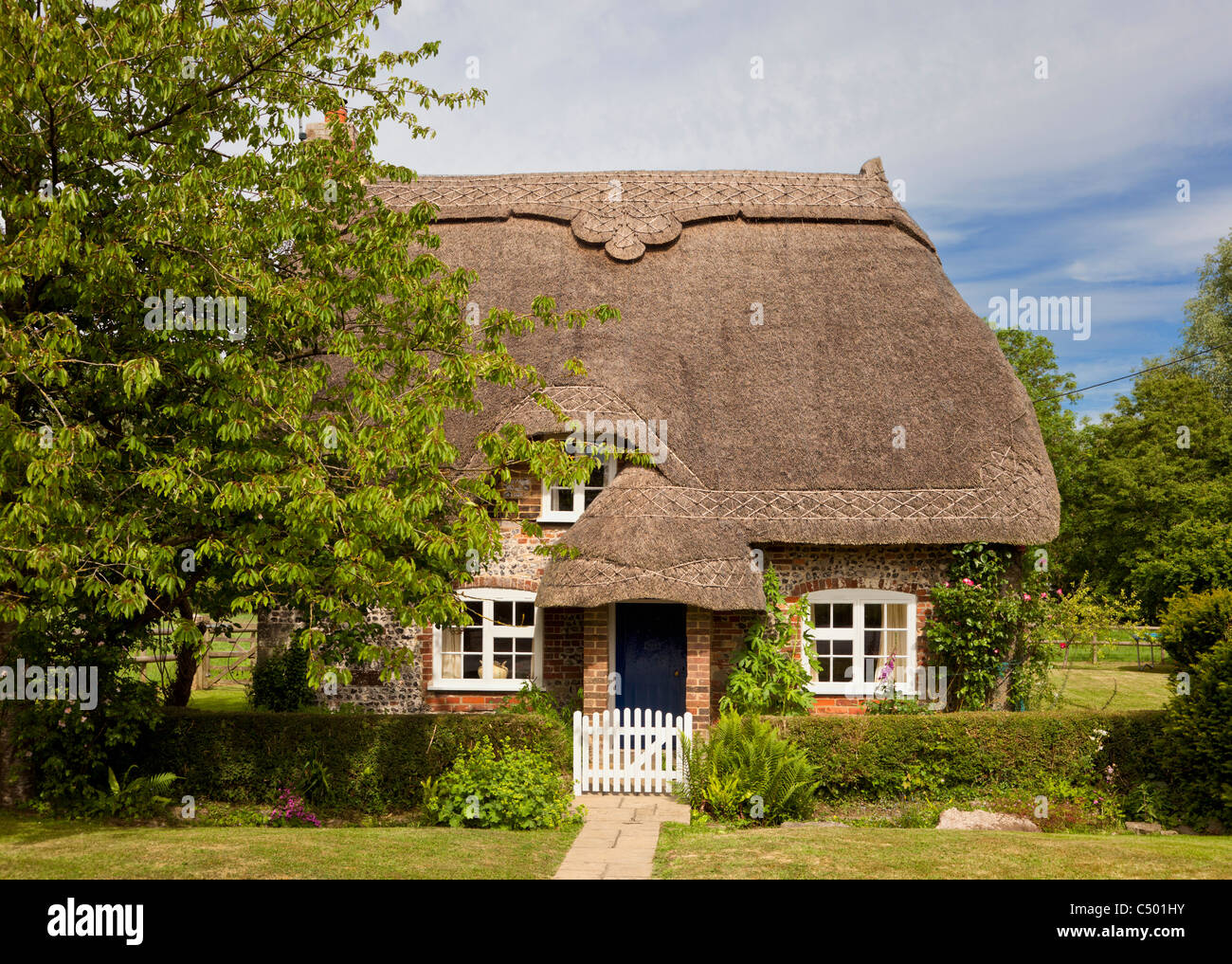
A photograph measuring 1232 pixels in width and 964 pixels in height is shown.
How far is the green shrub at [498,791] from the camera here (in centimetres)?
1057

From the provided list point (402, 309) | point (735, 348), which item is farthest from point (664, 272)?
point (402, 309)

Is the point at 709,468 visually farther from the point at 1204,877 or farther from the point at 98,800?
the point at 98,800

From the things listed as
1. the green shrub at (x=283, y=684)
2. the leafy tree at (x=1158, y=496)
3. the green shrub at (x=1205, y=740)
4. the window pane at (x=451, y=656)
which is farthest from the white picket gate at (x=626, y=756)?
the leafy tree at (x=1158, y=496)

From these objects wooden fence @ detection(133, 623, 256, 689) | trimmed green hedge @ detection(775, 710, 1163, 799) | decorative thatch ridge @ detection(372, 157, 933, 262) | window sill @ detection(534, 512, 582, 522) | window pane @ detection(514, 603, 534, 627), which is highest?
decorative thatch ridge @ detection(372, 157, 933, 262)

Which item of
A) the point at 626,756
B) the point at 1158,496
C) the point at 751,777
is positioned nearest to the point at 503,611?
the point at 626,756

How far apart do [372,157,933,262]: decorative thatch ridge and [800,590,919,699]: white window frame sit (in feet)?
24.0

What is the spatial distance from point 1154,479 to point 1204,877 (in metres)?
26.5

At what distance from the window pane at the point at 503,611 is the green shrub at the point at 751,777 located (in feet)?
14.4

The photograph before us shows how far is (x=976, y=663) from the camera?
14.0 m

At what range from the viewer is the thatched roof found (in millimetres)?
13789

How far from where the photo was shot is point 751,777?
35.9 feet

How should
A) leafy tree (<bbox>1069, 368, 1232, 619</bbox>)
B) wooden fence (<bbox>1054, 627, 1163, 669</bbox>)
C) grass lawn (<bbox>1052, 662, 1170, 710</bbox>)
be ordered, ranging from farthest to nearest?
leafy tree (<bbox>1069, 368, 1232, 619</bbox>) → wooden fence (<bbox>1054, 627, 1163, 669</bbox>) → grass lawn (<bbox>1052, 662, 1170, 710</bbox>)

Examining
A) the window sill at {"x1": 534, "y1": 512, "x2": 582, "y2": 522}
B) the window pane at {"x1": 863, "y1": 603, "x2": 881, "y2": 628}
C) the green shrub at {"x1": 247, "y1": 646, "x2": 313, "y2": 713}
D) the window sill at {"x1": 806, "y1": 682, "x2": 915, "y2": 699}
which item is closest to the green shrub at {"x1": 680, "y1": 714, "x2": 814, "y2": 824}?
the window sill at {"x1": 806, "y1": 682, "x2": 915, "y2": 699}

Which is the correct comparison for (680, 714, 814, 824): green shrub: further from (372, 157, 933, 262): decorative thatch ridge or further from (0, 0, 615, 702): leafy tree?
(372, 157, 933, 262): decorative thatch ridge
